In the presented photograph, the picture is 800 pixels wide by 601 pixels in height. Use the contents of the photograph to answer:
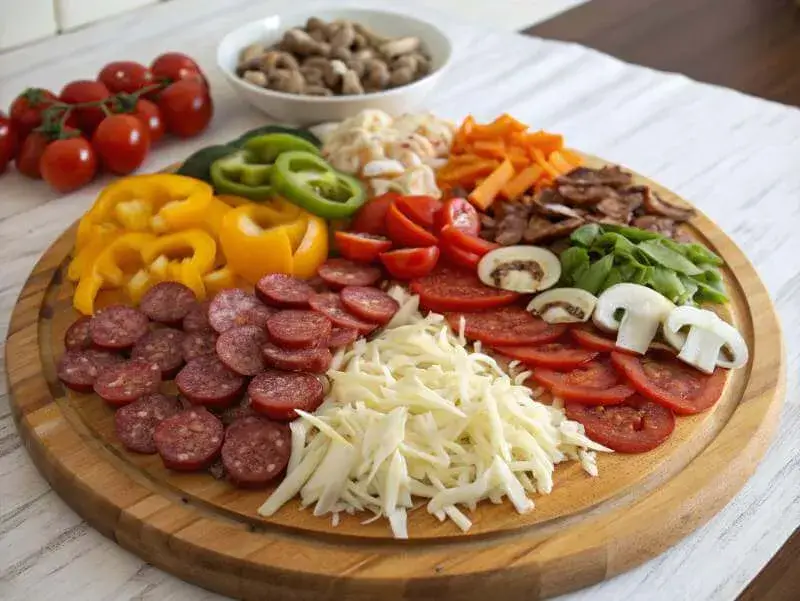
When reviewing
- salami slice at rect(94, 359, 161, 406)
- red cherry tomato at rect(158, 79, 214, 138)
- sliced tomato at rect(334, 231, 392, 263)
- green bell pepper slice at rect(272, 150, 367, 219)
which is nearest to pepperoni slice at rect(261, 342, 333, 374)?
salami slice at rect(94, 359, 161, 406)

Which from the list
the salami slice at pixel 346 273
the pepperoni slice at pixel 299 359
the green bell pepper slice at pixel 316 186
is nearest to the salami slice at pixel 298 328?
the pepperoni slice at pixel 299 359

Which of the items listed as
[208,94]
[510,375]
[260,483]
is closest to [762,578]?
[510,375]

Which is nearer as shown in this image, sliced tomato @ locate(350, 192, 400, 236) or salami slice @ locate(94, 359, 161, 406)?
salami slice @ locate(94, 359, 161, 406)

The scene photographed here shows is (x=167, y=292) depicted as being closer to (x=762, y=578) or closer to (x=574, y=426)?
(x=574, y=426)

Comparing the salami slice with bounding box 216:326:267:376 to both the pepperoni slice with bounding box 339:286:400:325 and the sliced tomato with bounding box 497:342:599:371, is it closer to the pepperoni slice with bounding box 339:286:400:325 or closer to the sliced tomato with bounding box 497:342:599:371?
the pepperoni slice with bounding box 339:286:400:325

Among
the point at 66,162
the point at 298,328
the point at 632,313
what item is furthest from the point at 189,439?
the point at 66,162

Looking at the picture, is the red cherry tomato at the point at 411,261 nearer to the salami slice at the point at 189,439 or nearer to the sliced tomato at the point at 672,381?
the sliced tomato at the point at 672,381
